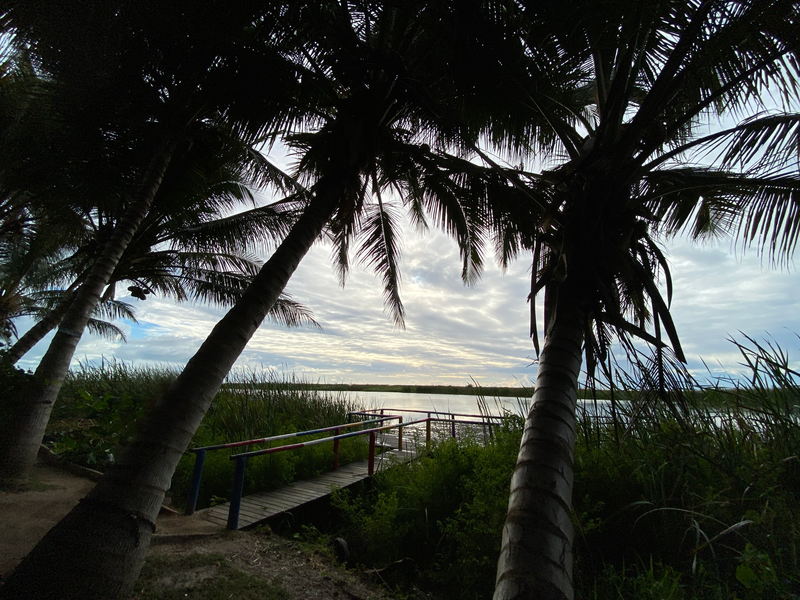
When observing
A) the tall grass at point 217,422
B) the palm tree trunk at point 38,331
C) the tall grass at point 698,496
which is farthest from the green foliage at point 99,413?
the tall grass at point 698,496

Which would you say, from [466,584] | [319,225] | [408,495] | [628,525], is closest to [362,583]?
[466,584]

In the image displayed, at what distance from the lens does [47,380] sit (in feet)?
16.2

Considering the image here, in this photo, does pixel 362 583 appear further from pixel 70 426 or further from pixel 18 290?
pixel 18 290

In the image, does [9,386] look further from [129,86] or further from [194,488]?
[129,86]

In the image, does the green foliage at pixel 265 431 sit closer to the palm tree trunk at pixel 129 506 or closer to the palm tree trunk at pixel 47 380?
the palm tree trunk at pixel 47 380

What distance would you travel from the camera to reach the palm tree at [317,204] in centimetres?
243

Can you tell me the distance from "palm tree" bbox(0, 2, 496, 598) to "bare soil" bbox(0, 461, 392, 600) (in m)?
0.61

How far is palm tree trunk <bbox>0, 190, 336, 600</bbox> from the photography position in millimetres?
2303

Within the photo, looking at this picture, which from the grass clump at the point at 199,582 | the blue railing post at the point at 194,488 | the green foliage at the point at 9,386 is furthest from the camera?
the green foliage at the point at 9,386

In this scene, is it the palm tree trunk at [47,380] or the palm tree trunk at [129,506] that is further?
the palm tree trunk at [47,380]

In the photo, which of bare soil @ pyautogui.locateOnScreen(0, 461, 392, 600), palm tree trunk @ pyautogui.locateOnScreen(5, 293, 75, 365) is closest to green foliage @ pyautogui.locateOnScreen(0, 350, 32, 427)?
bare soil @ pyautogui.locateOnScreen(0, 461, 392, 600)

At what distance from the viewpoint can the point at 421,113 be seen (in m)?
4.92

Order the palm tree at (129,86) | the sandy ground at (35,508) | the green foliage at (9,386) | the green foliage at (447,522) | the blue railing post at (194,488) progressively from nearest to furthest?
the sandy ground at (35,508)
the green foliage at (447,522)
the palm tree at (129,86)
the blue railing post at (194,488)
the green foliage at (9,386)

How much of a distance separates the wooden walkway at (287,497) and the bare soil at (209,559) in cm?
25
